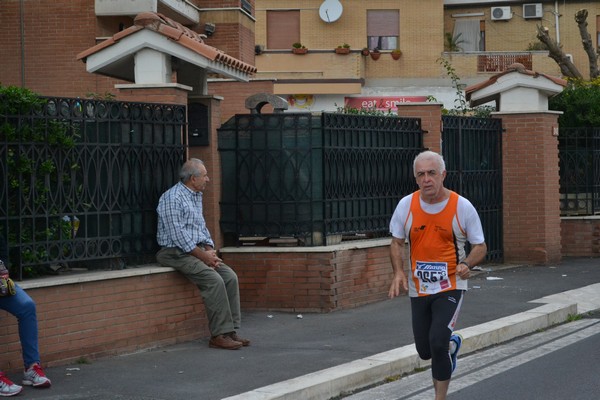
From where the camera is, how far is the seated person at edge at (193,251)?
33.6 ft

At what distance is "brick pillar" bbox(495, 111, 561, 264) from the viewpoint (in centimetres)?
1792

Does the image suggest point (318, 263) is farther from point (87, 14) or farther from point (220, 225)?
point (87, 14)

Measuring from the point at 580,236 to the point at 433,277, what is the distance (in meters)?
12.7

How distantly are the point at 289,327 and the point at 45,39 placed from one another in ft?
37.9

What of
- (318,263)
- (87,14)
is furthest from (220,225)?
(87,14)

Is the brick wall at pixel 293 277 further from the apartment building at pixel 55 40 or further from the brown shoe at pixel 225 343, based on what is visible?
the apartment building at pixel 55 40

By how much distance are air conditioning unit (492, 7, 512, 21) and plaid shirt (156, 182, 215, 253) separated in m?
36.7

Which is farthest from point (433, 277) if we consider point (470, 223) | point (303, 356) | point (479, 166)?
point (479, 166)

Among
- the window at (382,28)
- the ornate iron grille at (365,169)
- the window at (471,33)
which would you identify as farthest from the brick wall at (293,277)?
the window at (471,33)

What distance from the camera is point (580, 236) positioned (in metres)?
19.6

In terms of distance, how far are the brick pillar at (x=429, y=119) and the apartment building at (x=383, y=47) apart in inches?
1088

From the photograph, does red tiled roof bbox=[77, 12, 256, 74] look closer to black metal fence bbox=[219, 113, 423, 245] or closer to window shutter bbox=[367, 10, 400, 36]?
black metal fence bbox=[219, 113, 423, 245]

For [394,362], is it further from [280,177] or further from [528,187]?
[528,187]

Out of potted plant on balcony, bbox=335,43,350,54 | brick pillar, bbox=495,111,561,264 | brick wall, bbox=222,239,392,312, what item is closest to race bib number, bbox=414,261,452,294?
brick wall, bbox=222,239,392,312
